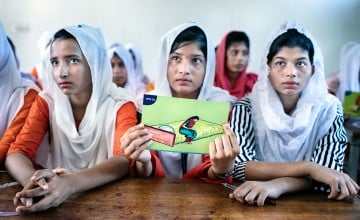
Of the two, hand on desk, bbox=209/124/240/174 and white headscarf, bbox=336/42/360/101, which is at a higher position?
white headscarf, bbox=336/42/360/101

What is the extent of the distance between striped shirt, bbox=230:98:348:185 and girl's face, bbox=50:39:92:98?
0.70m

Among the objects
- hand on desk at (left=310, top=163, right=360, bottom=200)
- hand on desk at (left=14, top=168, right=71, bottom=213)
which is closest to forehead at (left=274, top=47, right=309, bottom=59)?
hand on desk at (left=310, top=163, right=360, bottom=200)

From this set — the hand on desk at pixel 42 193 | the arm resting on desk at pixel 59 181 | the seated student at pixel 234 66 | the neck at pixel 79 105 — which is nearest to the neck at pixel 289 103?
the arm resting on desk at pixel 59 181

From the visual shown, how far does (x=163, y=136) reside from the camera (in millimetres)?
1201

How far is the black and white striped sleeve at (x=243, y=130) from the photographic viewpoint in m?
1.46

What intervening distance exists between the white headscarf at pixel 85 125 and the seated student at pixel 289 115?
22.3 inches

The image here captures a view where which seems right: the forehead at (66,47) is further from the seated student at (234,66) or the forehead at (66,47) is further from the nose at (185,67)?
the seated student at (234,66)

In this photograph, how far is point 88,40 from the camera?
1565mm

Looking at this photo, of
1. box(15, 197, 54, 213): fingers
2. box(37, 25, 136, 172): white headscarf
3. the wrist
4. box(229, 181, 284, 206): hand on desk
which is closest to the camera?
box(15, 197, 54, 213): fingers

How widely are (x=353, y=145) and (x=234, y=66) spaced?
157cm

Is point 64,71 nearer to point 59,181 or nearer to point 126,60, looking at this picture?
point 59,181

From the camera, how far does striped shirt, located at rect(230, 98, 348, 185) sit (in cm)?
142

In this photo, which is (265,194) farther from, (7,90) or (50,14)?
(50,14)

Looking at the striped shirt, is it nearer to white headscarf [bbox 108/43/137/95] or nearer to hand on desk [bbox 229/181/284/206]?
hand on desk [bbox 229/181/284/206]
